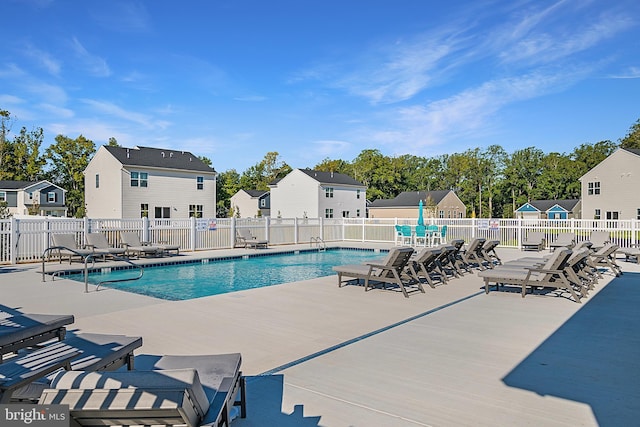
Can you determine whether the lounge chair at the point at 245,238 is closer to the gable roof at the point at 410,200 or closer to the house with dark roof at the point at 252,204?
the house with dark roof at the point at 252,204

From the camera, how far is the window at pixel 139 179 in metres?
29.6

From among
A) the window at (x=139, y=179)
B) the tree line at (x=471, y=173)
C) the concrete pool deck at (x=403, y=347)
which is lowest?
the concrete pool deck at (x=403, y=347)

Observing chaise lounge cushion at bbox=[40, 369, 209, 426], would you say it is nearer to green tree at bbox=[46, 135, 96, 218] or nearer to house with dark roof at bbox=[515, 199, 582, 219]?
green tree at bbox=[46, 135, 96, 218]

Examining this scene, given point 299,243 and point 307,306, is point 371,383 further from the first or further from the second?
point 299,243

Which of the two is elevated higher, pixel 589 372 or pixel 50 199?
pixel 50 199

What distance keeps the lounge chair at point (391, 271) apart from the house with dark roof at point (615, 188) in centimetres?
3203

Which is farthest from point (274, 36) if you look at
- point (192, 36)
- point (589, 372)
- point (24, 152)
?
point (24, 152)

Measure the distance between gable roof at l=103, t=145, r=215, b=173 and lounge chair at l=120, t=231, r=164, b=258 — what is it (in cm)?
1485

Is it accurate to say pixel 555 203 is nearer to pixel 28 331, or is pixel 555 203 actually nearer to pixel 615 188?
pixel 615 188

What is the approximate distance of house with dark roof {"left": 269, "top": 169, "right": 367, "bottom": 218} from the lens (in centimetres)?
3906

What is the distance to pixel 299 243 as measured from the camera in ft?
75.3

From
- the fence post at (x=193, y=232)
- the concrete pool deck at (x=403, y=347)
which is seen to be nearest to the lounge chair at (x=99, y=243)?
the fence post at (x=193, y=232)

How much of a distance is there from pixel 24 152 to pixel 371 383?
54736 millimetres

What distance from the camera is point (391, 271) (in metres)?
8.70
